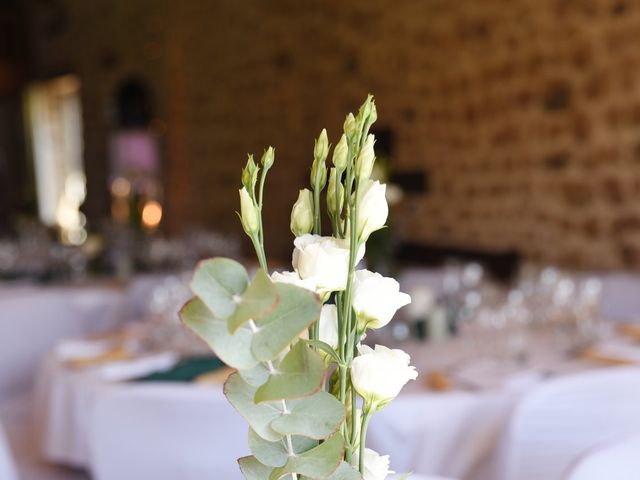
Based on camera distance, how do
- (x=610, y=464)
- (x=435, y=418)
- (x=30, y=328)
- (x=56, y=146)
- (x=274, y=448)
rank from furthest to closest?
(x=56, y=146) < (x=30, y=328) < (x=435, y=418) < (x=610, y=464) < (x=274, y=448)

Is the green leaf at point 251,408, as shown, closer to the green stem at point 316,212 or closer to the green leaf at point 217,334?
the green leaf at point 217,334

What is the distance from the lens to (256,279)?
647 millimetres

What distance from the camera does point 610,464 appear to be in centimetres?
134

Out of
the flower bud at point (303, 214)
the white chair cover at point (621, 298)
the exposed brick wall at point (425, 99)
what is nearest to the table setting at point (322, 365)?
the flower bud at point (303, 214)

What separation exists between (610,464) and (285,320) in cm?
92

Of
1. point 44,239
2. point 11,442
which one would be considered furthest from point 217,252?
point 11,442

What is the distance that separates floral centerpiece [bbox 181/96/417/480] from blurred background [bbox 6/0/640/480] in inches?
37.6

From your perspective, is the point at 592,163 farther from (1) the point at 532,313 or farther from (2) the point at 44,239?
(2) the point at 44,239

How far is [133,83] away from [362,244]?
30.0 ft

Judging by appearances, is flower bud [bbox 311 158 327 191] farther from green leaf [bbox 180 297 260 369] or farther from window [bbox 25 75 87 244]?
window [bbox 25 75 87 244]

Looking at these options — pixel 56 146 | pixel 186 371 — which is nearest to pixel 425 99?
pixel 186 371

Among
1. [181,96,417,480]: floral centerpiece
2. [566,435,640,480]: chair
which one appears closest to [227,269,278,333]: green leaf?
[181,96,417,480]: floral centerpiece

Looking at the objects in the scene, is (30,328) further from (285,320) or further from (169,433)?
(285,320)

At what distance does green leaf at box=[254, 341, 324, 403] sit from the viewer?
0.67 metres
